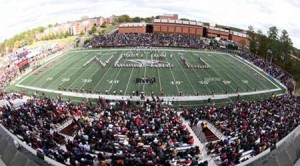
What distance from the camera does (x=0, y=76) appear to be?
4175 cm

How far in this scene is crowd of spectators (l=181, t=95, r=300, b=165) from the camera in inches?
608

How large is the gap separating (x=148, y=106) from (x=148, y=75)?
42.1 ft

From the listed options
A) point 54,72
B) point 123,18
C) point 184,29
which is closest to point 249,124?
point 54,72

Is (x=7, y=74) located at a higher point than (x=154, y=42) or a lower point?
lower

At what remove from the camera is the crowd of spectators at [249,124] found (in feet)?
50.7

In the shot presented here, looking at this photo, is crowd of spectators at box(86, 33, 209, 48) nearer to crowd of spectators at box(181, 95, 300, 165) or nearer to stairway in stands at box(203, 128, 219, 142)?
crowd of spectators at box(181, 95, 300, 165)

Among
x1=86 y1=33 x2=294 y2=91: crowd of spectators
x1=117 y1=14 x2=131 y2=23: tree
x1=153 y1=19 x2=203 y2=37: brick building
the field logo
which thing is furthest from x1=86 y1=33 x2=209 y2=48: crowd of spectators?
x1=117 y1=14 x2=131 y2=23: tree

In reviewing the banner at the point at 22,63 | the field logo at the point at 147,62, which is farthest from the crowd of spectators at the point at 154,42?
the banner at the point at 22,63

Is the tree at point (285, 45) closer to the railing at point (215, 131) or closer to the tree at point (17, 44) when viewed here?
the railing at point (215, 131)

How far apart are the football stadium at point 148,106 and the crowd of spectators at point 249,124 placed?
0.07 m

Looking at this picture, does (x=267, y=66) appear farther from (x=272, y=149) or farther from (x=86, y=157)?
(x=86, y=157)

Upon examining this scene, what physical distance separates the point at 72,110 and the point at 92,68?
20.6 metres

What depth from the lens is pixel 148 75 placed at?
1544 inches

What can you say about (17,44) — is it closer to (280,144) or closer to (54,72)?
(54,72)
